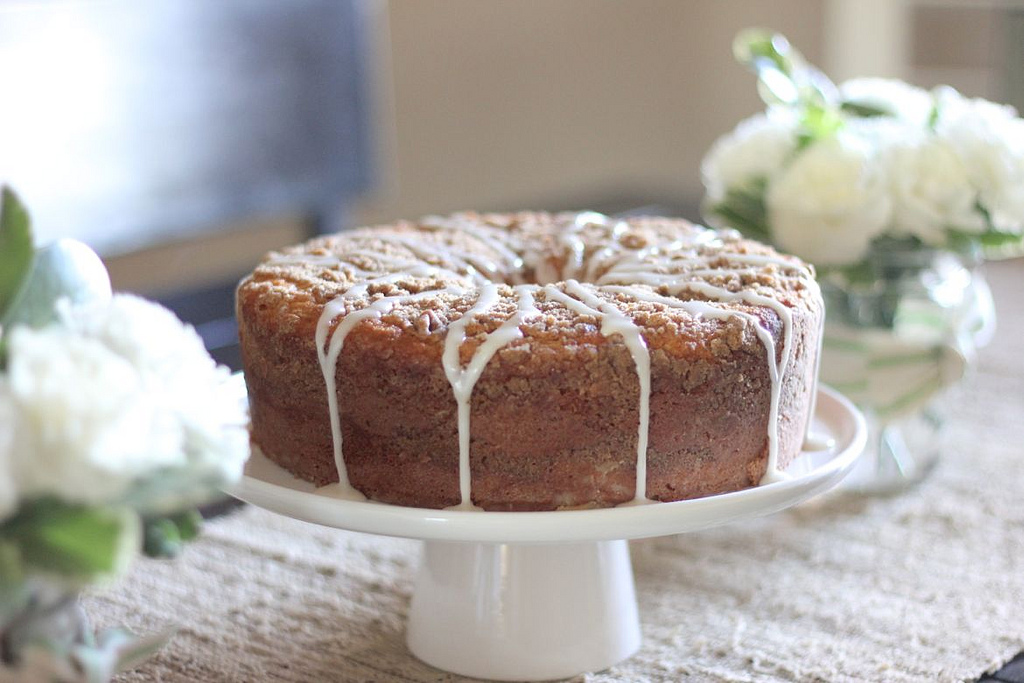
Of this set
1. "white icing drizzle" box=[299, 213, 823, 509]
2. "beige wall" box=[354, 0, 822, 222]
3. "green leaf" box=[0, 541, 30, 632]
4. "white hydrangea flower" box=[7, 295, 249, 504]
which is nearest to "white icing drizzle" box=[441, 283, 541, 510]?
"white icing drizzle" box=[299, 213, 823, 509]

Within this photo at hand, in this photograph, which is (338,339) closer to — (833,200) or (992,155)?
(833,200)

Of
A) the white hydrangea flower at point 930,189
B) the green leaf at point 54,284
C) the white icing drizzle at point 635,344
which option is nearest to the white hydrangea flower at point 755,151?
the white hydrangea flower at point 930,189

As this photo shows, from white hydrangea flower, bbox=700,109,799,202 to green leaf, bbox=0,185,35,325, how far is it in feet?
3.10

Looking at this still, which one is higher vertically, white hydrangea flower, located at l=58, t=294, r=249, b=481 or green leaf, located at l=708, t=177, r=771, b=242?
white hydrangea flower, located at l=58, t=294, r=249, b=481

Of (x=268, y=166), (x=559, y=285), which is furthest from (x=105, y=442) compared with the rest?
(x=268, y=166)

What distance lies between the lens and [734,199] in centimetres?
146

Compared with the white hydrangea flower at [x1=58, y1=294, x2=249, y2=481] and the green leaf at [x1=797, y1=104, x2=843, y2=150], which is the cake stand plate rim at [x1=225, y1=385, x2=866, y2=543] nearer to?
the white hydrangea flower at [x1=58, y1=294, x2=249, y2=481]

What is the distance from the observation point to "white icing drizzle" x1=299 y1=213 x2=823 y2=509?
93cm

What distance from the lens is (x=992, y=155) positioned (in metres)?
1.34

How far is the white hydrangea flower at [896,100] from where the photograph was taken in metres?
1.45

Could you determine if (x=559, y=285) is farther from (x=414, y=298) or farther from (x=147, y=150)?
(x=147, y=150)

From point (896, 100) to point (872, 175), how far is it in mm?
177

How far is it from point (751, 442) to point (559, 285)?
0.72ft

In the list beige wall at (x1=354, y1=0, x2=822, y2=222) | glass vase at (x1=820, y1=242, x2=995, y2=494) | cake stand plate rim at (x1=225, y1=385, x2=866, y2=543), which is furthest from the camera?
beige wall at (x1=354, y1=0, x2=822, y2=222)
